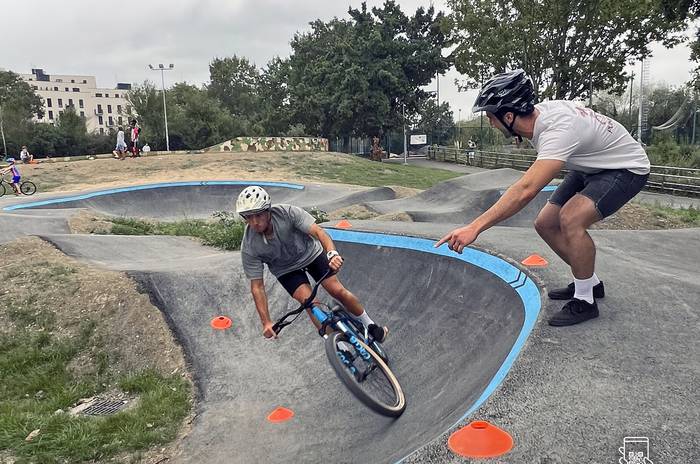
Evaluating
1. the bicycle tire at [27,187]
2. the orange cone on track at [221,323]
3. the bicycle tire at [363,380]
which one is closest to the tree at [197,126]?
the bicycle tire at [27,187]

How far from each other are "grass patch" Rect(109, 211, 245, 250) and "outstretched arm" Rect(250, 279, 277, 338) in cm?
804

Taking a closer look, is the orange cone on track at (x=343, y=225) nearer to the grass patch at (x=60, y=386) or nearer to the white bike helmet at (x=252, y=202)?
the grass patch at (x=60, y=386)

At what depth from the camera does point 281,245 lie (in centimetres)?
494

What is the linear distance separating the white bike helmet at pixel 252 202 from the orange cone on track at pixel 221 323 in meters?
3.52

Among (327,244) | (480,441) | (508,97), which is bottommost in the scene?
(480,441)

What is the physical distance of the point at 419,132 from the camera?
55.3 meters

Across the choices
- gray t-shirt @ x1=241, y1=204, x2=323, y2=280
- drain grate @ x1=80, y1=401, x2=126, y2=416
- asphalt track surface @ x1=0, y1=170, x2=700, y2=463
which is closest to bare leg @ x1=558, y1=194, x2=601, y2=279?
asphalt track surface @ x1=0, y1=170, x2=700, y2=463

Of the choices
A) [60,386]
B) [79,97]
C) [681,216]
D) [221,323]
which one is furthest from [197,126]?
[79,97]

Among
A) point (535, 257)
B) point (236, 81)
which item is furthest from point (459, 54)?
point (236, 81)

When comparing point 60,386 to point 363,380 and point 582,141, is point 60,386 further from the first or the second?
point 582,141

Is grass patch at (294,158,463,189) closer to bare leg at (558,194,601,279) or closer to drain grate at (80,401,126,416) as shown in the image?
drain grate at (80,401,126,416)

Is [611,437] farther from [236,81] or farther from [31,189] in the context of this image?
[236,81]

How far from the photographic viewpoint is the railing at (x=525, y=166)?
21.4 metres

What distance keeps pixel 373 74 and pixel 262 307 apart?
42.8m
